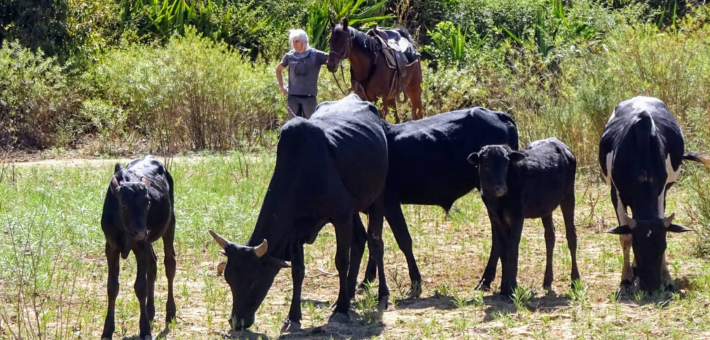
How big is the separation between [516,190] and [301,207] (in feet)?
6.49

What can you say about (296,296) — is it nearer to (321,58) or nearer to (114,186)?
(114,186)

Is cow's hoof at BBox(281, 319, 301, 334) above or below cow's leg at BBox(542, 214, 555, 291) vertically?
below

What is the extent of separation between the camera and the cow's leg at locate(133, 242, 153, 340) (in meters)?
7.29

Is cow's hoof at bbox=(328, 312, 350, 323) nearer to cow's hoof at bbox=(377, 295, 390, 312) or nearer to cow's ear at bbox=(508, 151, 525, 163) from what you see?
cow's hoof at bbox=(377, 295, 390, 312)

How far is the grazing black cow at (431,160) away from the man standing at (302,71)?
4.99m

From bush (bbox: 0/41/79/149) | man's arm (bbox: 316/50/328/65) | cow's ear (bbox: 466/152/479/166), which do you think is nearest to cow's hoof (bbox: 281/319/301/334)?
cow's ear (bbox: 466/152/479/166)

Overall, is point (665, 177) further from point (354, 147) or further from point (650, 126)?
point (354, 147)

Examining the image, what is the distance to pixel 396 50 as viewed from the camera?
52.9 ft

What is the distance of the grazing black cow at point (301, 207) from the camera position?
736 cm

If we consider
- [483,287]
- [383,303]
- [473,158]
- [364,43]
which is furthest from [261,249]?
[364,43]

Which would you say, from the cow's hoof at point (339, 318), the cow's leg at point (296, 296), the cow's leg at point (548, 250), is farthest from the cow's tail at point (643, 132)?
the cow's leg at point (296, 296)

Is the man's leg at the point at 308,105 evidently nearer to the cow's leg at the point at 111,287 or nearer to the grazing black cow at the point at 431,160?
the grazing black cow at the point at 431,160

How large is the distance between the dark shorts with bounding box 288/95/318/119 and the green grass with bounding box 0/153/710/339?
3.93ft

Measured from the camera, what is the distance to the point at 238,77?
19.4 meters
